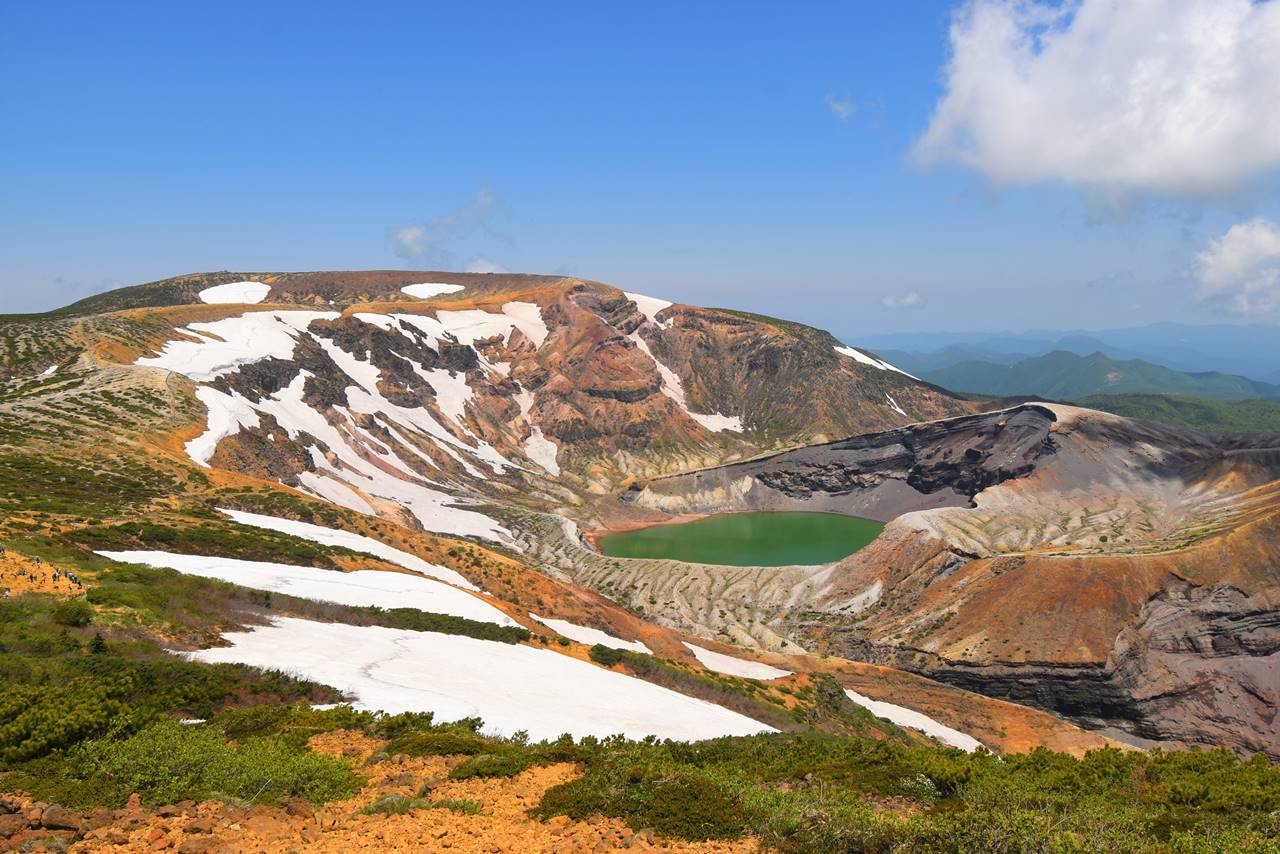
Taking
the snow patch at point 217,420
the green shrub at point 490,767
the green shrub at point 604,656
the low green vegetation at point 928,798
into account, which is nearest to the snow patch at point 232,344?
the snow patch at point 217,420

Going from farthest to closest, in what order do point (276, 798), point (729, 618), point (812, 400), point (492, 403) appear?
point (812, 400) → point (492, 403) → point (729, 618) → point (276, 798)

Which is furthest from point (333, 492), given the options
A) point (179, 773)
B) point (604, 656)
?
point (179, 773)

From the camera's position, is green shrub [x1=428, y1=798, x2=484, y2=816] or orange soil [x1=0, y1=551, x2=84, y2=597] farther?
orange soil [x1=0, y1=551, x2=84, y2=597]

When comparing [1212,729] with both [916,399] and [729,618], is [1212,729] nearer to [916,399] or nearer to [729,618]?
[729,618]

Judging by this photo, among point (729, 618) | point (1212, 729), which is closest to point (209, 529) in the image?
point (729, 618)

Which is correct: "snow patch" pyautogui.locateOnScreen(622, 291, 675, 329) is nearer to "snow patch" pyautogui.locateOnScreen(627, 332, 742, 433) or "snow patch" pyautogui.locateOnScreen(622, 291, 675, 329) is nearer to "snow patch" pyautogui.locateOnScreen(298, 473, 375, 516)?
"snow patch" pyautogui.locateOnScreen(627, 332, 742, 433)

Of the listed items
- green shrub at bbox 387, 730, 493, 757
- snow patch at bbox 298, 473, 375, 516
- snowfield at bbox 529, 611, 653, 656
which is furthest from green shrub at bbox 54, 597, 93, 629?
snow patch at bbox 298, 473, 375, 516

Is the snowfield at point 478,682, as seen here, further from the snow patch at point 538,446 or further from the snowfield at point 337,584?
the snow patch at point 538,446
